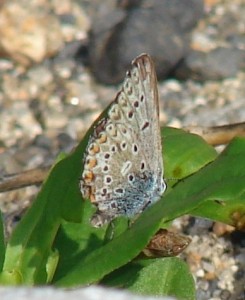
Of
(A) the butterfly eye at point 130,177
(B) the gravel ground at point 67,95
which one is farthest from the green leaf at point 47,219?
(B) the gravel ground at point 67,95

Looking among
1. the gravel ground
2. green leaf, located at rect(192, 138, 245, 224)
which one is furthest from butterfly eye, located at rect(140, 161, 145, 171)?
A: the gravel ground

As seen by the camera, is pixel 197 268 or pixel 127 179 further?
pixel 197 268

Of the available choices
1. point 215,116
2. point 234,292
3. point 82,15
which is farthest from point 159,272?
point 82,15

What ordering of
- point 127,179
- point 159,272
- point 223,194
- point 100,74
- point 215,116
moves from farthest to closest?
point 100,74
point 215,116
point 127,179
point 159,272
point 223,194

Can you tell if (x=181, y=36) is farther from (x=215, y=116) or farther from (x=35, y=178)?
(x=35, y=178)

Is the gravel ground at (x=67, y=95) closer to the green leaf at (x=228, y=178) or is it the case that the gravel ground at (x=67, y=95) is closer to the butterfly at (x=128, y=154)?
the butterfly at (x=128, y=154)

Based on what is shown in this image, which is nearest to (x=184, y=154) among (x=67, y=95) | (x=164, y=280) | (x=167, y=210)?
(x=164, y=280)

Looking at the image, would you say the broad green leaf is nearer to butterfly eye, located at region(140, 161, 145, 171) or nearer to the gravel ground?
butterfly eye, located at region(140, 161, 145, 171)

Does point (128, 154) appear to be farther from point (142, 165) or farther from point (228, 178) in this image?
point (228, 178)
